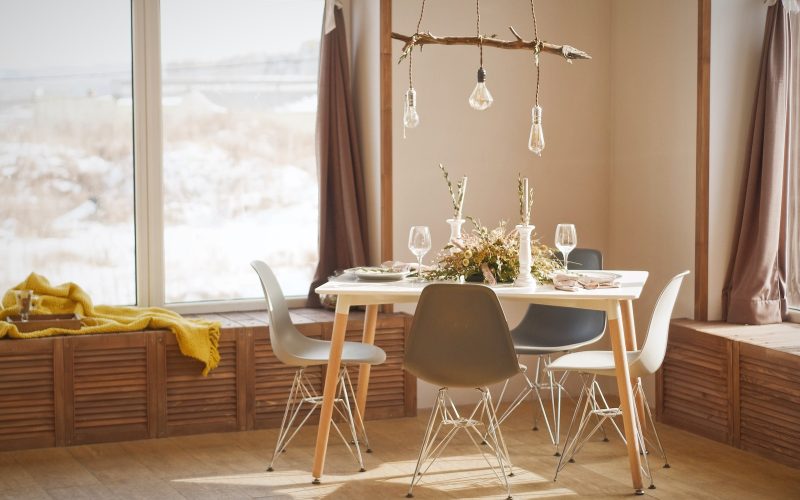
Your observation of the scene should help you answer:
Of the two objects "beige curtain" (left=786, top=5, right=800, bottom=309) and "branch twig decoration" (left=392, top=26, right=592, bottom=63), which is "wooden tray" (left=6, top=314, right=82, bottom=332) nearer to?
"branch twig decoration" (left=392, top=26, right=592, bottom=63)

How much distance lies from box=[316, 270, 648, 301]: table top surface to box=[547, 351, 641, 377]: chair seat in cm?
30

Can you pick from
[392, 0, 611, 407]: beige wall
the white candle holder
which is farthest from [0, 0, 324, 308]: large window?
the white candle holder

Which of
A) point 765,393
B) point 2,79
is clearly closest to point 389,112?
point 2,79

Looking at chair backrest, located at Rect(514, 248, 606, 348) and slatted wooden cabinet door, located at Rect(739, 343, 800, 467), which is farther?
chair backrest, located at Rect(514, 248, 606, 348)

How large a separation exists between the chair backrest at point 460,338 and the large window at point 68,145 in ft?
6.85

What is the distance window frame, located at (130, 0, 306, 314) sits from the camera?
17.3 feet

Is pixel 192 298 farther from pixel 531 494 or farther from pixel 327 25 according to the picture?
pixel 531 494

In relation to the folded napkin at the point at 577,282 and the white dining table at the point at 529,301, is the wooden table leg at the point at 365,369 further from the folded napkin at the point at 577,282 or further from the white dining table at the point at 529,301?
the folded napkin at the point at 577,282

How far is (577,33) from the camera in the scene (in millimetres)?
5773

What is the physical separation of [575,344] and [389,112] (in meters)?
1.50

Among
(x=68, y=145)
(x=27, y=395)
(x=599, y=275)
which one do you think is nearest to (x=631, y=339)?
(x=599, y=275)

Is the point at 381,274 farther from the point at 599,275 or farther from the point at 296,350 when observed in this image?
the point at 599,275

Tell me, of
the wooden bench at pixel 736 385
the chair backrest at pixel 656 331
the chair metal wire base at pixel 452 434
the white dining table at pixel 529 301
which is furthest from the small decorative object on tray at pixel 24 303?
the wooden bench at pixel 736 385

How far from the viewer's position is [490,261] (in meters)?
4.25
